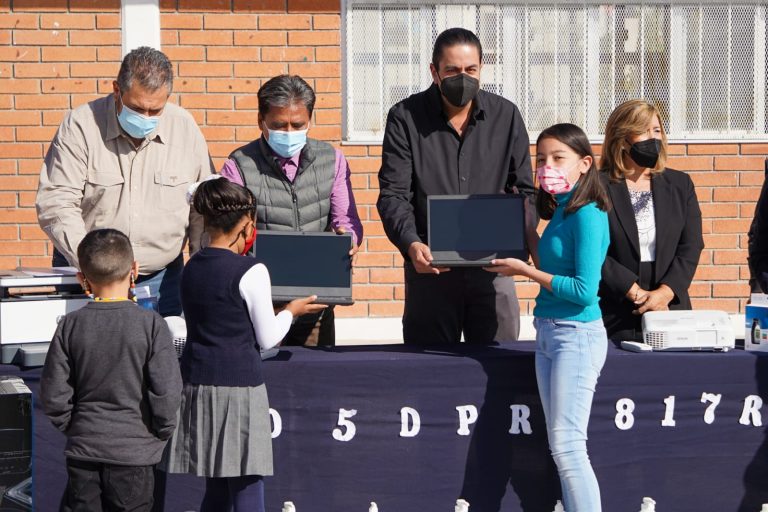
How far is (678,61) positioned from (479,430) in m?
3.97

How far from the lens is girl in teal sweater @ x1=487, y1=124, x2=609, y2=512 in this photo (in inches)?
154

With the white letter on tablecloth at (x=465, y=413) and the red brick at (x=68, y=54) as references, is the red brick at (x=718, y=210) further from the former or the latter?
the red brick at (x=68, y=54)

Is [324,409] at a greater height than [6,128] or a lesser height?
lesser

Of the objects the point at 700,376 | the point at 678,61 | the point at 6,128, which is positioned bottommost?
the point at 700,376

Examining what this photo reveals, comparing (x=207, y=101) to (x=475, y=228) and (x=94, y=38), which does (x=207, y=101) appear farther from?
(x=475, y=228)

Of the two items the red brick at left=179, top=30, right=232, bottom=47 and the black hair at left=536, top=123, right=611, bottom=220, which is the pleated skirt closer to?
the black hair at left=536, top=123, right=611, bottom=220

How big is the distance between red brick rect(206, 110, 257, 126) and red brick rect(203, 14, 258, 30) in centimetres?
55

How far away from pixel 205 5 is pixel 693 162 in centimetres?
339

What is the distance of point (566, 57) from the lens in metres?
7.20

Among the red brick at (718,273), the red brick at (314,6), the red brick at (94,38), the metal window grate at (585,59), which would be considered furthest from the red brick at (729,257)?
the red brick at (94,38)

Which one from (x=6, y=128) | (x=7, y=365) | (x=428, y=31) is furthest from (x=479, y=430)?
(x=6, y=128)

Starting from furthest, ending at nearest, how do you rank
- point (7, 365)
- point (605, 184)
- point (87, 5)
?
point (87, 5)
point (605, 184)
point (7, 365)

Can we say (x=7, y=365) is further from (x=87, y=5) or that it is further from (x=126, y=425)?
(x=87, y=5)

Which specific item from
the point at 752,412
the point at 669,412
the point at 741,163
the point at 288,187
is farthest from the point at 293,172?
the point at 741,163
